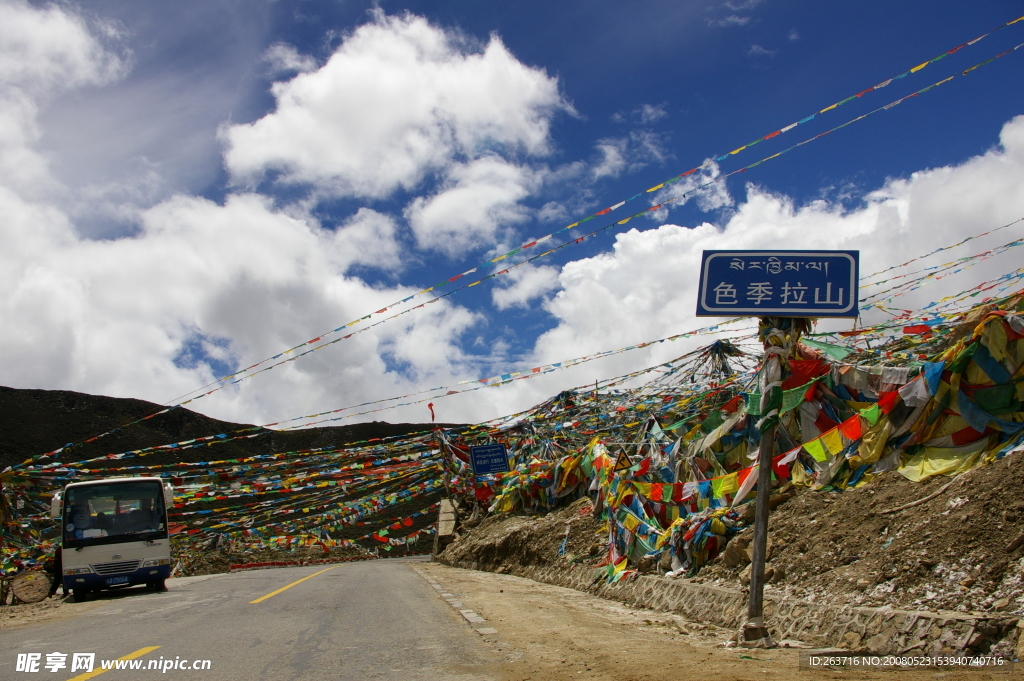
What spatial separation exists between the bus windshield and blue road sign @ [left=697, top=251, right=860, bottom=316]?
13230 millimetres

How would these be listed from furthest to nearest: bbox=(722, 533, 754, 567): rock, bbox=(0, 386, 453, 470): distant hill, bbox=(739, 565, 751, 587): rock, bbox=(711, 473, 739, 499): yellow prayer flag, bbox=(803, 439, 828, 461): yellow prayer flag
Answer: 1. bbox=(0, 386, 453, 470): distant hill
2. bbox=(711, 473, 739, 499): yellow prayer flag
3. bbox=(803, 439, 828, 461): yellow prayer flag
4. bbox=(722, 533, 754, 567): rock
5. bbox=(739, 565, 751, 587): rock

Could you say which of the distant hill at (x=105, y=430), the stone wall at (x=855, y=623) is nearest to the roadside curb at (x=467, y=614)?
the stone wall at (x=855, y=623)

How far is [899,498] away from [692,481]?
4540 millimetres

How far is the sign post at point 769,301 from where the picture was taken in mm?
6465

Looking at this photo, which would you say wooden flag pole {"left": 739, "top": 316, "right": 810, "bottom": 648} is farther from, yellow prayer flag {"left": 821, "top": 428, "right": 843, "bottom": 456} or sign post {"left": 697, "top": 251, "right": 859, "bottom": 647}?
yellow prayer flag {"left": 821, "top": 428, "right": 843, "bottom": 456}

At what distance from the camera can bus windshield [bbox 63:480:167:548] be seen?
46.1 feet

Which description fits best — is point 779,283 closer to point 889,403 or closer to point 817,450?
point 889,403

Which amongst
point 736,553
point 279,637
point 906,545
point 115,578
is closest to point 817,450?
point 736,553

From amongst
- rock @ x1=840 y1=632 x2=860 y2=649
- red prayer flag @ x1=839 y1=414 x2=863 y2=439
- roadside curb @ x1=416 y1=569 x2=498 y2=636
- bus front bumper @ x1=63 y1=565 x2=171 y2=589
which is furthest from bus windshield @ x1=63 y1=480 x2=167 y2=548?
rock @ x1=840 y1=632 x2=860 y2=649

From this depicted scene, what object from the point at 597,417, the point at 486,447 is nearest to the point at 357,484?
the point at 486,447

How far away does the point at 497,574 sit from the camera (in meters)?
19.2

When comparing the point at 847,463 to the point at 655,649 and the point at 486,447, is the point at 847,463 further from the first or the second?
the point at 486,447

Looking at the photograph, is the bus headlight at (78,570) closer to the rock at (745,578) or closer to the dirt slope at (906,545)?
the dirt slope at (906,545)

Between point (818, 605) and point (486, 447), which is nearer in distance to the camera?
point (818, 605)
